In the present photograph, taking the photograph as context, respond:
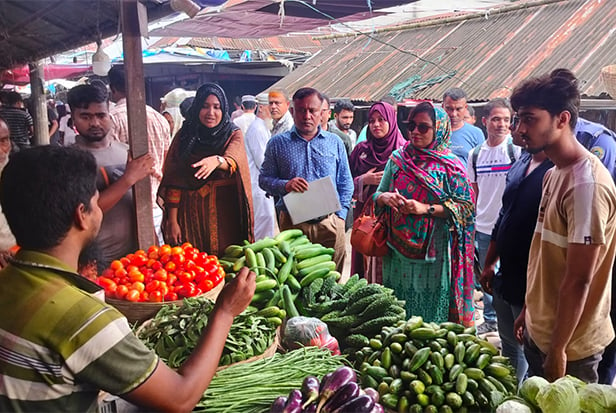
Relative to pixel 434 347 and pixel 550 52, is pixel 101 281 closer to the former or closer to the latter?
pixel 434 347

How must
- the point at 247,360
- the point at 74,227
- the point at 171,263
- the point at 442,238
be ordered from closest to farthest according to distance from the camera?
the point at 74,227 < the point at 247,360 < the point at 171,263 < the point at 442,238

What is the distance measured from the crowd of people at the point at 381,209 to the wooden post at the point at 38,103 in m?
3.61

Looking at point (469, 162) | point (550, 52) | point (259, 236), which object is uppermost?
point (550, 52)

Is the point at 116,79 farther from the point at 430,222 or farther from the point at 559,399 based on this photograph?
the point at 559,399

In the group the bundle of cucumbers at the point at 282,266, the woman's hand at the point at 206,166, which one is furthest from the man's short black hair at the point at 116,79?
the bundle of cucumbers at the point at 282,266

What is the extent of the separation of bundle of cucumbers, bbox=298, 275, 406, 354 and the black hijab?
154 cm

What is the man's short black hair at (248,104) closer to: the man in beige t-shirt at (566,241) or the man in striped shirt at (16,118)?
the man in striped shirt at (16,118)

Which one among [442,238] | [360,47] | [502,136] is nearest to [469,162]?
[502,136]

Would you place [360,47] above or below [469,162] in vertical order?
above

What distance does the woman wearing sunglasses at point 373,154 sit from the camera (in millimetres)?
4758

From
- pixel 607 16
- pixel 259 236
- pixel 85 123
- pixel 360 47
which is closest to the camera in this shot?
pixel 85 123

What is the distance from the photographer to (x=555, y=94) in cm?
242

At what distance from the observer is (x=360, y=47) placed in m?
12.9

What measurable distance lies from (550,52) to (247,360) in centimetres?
742
